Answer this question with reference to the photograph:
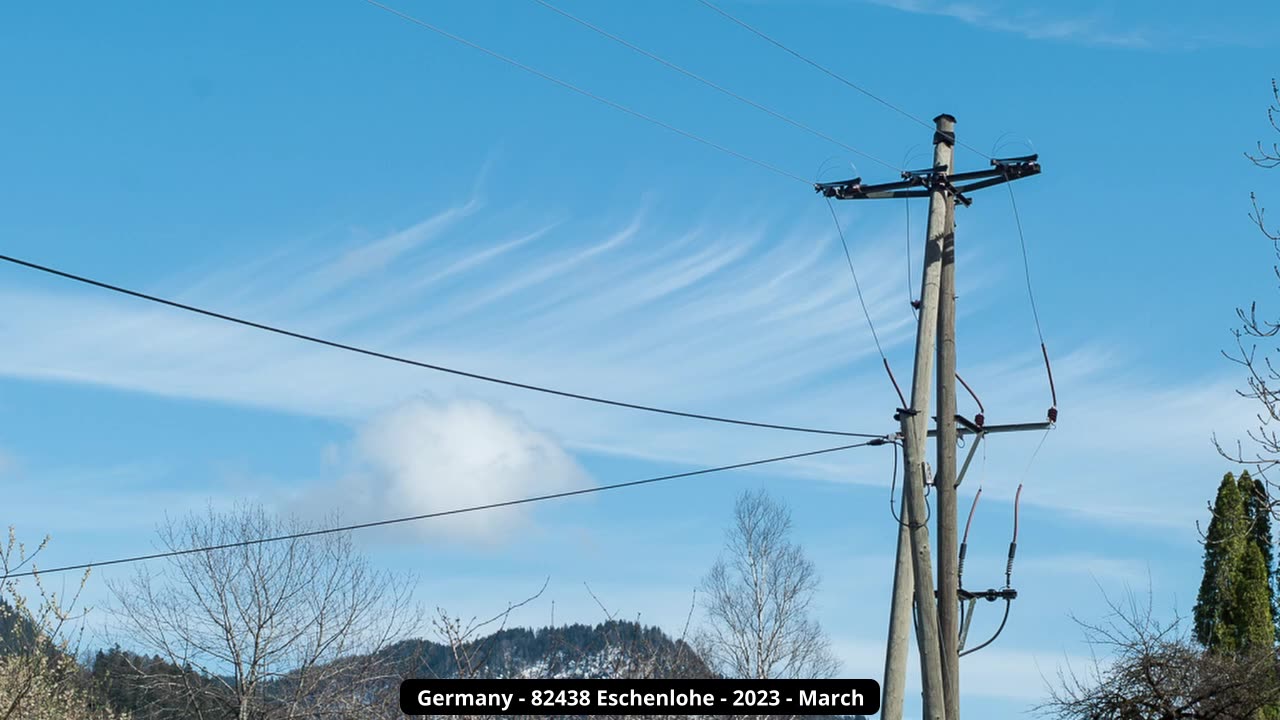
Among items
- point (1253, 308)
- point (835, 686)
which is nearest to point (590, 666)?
point (835, 686)

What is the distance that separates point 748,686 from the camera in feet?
38.8

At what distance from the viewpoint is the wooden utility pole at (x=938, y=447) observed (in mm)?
10406

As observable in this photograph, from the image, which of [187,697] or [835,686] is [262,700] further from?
[835,686]

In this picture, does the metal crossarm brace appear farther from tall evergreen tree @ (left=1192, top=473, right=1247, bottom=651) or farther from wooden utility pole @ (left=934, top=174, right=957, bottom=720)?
tall evergreen tree @ (left=1192, top=473, right=1247, bottom=651)

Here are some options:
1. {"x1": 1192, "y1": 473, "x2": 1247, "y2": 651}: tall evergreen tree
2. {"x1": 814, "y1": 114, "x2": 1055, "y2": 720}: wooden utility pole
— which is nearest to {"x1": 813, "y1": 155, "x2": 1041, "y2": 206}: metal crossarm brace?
{"x1": 814, "y1": 114, "x2": 1055, "y2": 720}: wooden utility pole

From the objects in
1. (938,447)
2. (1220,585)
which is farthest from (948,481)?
(1220,585)

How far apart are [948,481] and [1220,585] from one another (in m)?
20.6

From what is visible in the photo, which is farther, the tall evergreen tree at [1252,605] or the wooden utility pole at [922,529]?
the tall evergreen tree at [1252,605]

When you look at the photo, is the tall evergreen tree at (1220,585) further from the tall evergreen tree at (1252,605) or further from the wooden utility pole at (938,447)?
the wooden utility pole at (938,447)

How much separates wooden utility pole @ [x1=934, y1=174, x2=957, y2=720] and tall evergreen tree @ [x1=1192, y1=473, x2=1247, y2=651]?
19475 mm

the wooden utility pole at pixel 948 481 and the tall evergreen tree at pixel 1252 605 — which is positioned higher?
the tall evergreen tree at pixel 1252 605

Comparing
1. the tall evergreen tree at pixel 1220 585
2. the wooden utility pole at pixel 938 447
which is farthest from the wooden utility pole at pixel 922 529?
the tall evergreen tree at pixel 1220 585

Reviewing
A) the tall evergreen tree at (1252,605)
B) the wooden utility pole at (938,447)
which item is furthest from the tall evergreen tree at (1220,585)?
the wooden utility pole at (938,447)

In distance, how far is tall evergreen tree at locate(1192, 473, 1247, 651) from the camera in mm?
29016
